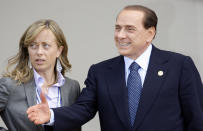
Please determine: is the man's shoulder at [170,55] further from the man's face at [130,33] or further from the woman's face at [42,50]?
the woman's face at [42,50]

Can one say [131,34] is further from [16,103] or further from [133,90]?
[16,103]

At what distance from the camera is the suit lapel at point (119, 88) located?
2230 millimetres

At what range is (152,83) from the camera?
7.38 ft

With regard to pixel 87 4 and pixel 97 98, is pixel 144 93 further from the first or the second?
pixel 87 4

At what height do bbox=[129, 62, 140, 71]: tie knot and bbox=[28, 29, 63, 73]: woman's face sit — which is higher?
bbox=[28, 29, 63, 73]: woman's face

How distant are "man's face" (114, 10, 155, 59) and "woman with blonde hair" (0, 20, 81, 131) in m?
0.32

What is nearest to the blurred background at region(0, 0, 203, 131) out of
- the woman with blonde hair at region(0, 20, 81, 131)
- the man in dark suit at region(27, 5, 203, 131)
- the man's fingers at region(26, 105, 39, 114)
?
the woman with blonde hair at region(0, 20, 81, 131)

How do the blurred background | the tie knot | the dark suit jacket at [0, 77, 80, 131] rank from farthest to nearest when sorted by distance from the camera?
the blurred background, the tie knot, the dark suit jacket at [0, 77, 80, 131]

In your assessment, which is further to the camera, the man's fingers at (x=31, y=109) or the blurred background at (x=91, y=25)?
the blurred background at (x=91, y=25)

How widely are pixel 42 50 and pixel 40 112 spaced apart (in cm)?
32

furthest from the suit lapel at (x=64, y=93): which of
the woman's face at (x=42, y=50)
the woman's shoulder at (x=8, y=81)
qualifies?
the woman's shoulder at (x=8, y=81)

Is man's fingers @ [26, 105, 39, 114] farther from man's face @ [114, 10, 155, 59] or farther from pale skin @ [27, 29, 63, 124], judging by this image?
man's face @ [114, 10, 155, 59]

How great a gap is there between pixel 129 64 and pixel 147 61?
0.10 meters

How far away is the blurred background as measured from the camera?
358 cm
